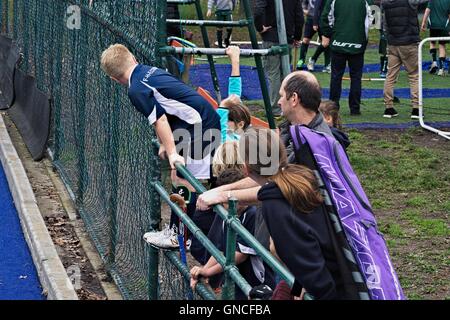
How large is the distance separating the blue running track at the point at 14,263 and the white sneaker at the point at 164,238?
1.85m

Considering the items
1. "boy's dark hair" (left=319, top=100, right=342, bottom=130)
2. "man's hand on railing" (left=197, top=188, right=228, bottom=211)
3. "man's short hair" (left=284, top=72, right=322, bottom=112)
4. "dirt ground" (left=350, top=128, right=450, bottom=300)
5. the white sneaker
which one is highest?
"man's short hair" (left=284, top=72, right=322, bottom=112)

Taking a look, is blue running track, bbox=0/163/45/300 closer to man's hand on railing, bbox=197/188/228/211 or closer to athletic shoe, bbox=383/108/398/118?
man's hand on railing, bbox=197/188/228/211

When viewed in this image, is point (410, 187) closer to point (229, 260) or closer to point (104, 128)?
point (104, 128)

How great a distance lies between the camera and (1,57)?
15352 mm

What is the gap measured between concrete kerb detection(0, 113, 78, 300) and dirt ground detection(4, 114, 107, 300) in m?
0.13

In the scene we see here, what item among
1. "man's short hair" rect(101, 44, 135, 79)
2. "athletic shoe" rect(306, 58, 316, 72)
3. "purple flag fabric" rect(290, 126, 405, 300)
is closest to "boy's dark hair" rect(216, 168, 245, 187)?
"purple flag fabric" rect(290, 126, 405, 300)

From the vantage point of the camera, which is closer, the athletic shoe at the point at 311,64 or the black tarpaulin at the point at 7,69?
the black tarpaulin at the point at 7,69

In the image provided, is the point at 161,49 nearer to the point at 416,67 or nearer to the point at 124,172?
the point at 124,172

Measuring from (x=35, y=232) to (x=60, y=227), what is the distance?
1.83 feet

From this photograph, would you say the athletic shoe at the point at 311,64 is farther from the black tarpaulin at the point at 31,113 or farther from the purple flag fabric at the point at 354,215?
the purple flag fabric at the point at 354,215

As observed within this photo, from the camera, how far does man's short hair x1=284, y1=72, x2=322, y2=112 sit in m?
5.19

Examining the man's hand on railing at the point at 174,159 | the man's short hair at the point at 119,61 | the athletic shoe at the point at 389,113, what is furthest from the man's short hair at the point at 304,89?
the athletic shoe at the point at 389,113

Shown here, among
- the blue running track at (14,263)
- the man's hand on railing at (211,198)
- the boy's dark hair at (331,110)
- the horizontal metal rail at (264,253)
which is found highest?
the boy's dark hair at (331,110)

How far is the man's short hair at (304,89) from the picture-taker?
5.19 metres
